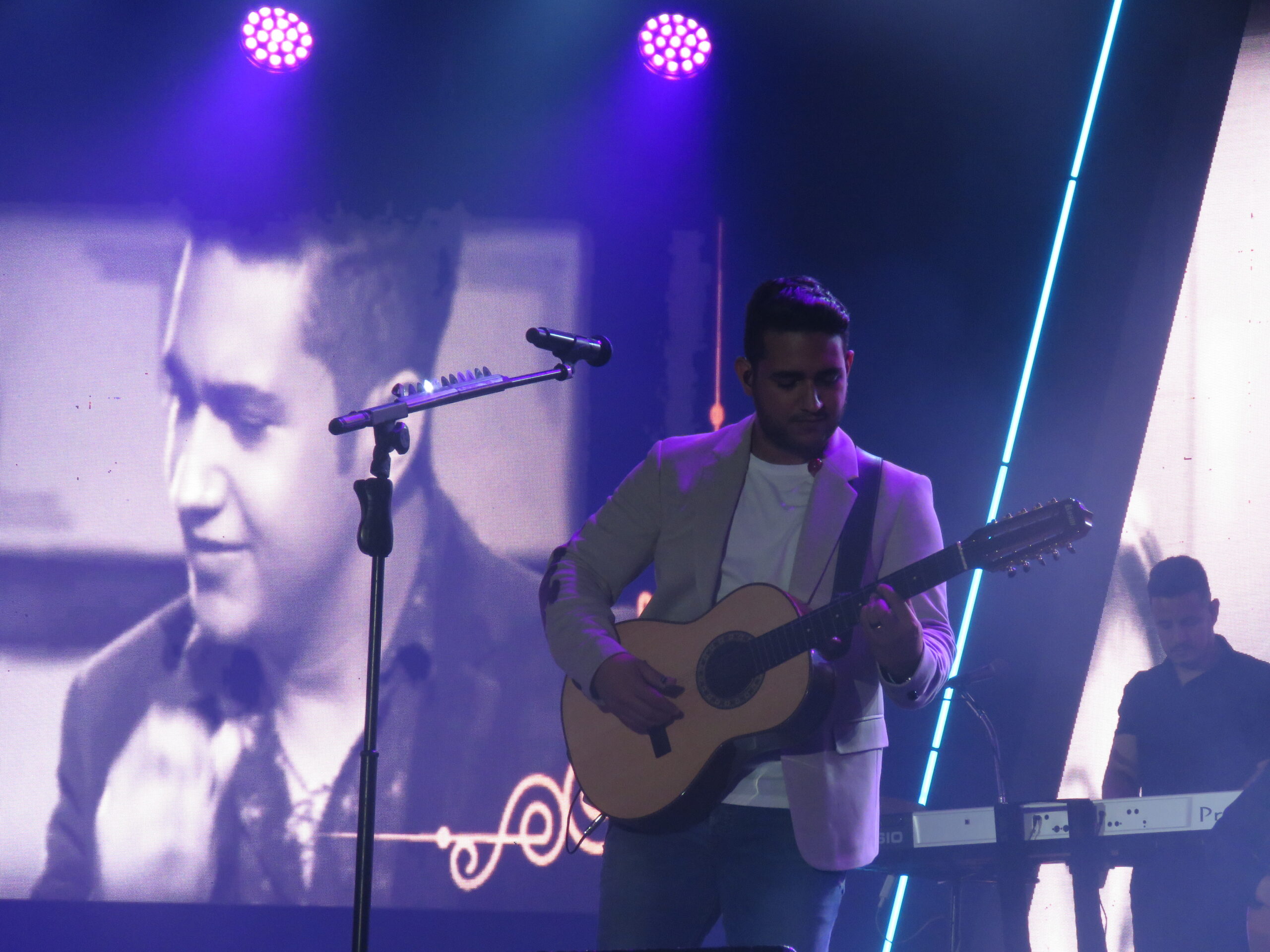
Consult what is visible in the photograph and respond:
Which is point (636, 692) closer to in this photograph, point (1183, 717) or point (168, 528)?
point (1183, 717)

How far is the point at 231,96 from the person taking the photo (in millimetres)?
4355

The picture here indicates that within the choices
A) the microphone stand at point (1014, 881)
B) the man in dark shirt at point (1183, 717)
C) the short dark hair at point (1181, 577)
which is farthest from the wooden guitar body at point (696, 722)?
the short dark hair at point (1181, 577)

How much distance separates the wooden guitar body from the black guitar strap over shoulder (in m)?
0.11

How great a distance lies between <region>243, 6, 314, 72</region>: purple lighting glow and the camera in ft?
14.3

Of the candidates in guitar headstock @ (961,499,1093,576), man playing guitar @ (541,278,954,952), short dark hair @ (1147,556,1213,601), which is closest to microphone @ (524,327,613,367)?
man playing guitar @ (541,278,954,952)

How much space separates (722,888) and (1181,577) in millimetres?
2439

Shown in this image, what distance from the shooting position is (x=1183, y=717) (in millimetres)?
3816

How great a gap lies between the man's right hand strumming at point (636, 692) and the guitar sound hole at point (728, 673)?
0.18 ft

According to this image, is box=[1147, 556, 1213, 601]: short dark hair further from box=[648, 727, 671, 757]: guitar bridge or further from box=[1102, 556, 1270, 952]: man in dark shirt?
box=[648, 727, 671, 757]: guitar bridge

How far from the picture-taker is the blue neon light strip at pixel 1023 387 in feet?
12.6

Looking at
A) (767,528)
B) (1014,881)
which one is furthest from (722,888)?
(1014,881)

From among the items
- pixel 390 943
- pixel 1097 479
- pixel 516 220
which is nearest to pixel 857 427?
pixel 1097 479

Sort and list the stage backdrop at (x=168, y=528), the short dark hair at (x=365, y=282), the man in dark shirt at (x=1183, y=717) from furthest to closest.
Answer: the short dark hair at (x=365, y=282), the stage backdrop at (x=168, y=528), the man in dark shirt at (x=1183, y=717)

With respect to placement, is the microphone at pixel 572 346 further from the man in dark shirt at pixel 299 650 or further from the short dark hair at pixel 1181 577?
the short dark hair at pixel 1181 577
